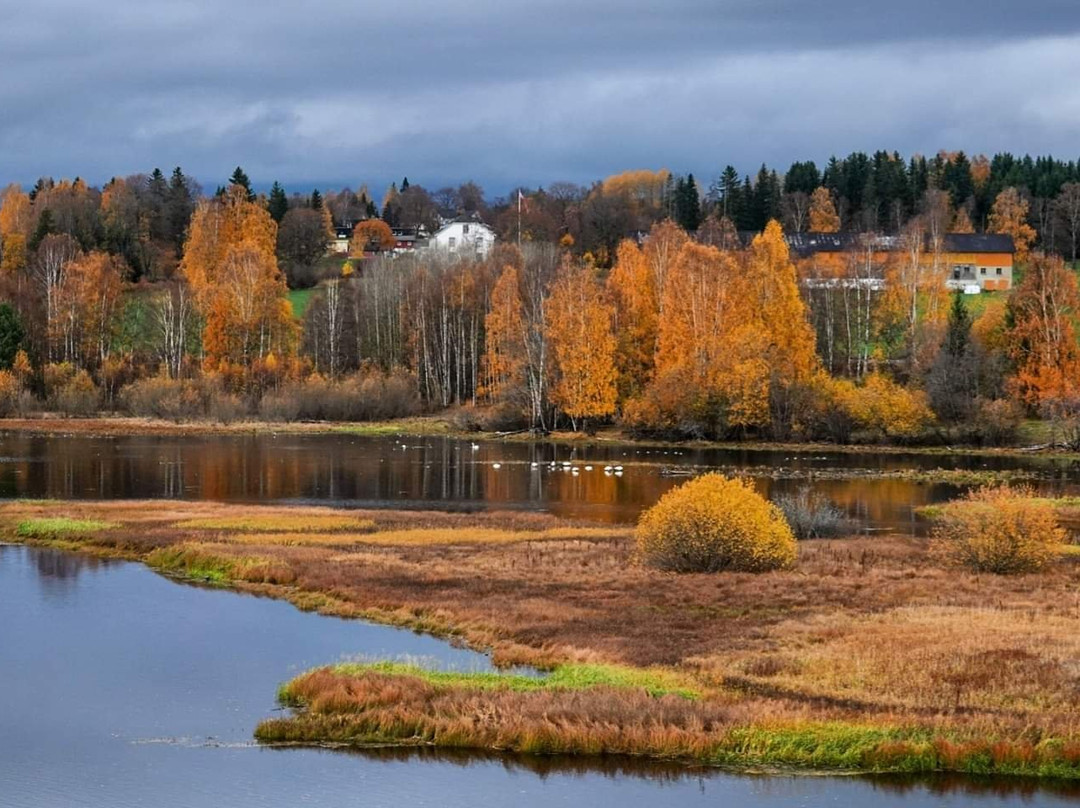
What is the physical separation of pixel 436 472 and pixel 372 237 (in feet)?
386

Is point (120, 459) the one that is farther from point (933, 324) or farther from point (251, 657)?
point (933, 324)

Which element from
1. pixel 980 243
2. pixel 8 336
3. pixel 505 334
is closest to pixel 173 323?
pixel 8 336

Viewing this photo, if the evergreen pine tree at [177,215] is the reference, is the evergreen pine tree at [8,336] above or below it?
below

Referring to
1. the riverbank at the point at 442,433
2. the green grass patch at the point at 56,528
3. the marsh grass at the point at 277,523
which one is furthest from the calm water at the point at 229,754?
the riverbank at the point at 442,433

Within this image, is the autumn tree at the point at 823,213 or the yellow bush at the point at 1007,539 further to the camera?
the autumn tree at the point at 823,213

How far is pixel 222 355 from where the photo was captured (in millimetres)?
114625

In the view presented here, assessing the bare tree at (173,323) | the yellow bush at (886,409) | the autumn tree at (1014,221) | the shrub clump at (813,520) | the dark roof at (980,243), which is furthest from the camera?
the autumn tree at (1014,221)

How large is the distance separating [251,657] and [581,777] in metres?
10.5

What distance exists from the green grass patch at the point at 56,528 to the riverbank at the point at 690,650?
0.54 meters

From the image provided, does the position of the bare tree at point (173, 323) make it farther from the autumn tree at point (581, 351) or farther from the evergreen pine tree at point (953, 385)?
the evergreen pine tree at point (953, 385)

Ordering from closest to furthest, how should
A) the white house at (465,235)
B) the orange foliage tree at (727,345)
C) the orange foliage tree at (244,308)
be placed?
the orange foliage tree at (727,345)
the orange foliage tree at (244,308)
the white house at (465,235)

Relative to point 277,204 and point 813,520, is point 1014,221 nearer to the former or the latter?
point 277,204

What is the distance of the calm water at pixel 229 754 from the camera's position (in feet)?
70.3

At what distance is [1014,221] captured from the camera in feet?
476
